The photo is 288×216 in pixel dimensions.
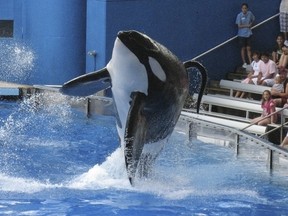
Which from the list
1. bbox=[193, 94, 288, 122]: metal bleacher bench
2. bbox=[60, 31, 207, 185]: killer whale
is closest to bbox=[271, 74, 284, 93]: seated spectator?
bbox=[193, 94, 288, 122]: metal bleacher bench

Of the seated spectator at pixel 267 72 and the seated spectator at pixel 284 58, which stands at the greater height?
the seated spectator at pixel 284 58

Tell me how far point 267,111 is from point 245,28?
435 cm

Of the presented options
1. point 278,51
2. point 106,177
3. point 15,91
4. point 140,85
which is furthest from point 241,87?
point 140,85

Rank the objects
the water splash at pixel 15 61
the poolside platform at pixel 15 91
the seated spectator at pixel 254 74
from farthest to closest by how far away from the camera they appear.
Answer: the water splash at pixel 15 61 < the poolside platform at pixel 15 91 < the seated spectator at pixel 254 74

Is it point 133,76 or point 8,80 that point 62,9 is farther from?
point 133,76

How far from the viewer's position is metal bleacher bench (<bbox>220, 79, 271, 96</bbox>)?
16.4 meters

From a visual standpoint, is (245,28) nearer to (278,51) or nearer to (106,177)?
(278,51)

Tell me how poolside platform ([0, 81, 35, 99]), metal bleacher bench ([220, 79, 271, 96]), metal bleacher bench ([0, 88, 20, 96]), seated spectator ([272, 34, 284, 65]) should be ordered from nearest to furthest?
metal bleacher bench ([220, 79, 271, 96]) → seated spectator ([272, 34, 284, 65]) → poolside platform ([0, 81, 35, 99]) → metal bleacher bench ([0, 88, 20, 96])

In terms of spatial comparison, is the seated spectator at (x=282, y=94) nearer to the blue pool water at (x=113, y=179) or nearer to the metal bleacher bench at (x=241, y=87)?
the metal bleacher bench at (x=241, y=87)

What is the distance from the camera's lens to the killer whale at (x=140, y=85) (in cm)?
927

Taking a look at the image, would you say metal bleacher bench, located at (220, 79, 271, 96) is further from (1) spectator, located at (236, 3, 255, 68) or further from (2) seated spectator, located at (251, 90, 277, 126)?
(2) seated spectator, located at (251, 90, 277, 126)

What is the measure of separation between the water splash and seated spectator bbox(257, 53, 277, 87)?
5.54 metres

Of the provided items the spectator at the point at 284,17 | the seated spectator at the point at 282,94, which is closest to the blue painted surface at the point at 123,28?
the spectator at the point at 284,17

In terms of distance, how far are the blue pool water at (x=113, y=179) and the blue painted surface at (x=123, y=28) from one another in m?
4.14
